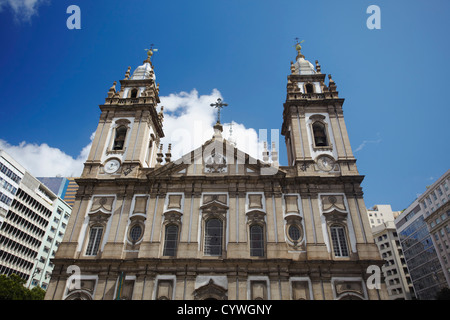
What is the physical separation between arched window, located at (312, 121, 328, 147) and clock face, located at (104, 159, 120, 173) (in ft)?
49.8

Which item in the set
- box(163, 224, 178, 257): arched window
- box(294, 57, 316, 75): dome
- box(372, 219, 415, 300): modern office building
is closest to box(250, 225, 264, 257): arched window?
box(163, 224, 178, 257): arched window

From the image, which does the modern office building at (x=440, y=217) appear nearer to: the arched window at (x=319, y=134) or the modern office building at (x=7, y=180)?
the arched window at (x=319, y=134)

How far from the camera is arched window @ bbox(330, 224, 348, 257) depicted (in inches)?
802

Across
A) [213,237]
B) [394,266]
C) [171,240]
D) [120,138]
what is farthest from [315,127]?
[394,266]

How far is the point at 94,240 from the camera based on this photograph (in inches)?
844

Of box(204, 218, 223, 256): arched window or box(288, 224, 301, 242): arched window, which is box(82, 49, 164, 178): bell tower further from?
box(288, 224, 301, 242): arched window

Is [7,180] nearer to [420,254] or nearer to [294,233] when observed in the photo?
[294,233]

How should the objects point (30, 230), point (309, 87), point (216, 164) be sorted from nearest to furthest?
point (216, 164), point (309, 87), point (30, 230)

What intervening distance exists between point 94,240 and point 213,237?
7803 millimetres

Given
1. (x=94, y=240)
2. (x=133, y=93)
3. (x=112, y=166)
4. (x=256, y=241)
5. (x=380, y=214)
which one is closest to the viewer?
(x=256, y=241)

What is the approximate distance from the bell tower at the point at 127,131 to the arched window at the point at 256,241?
9.72 meters

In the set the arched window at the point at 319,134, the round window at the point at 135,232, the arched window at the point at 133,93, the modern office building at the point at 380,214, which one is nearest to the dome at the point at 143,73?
the arched window at the point at 133,93
